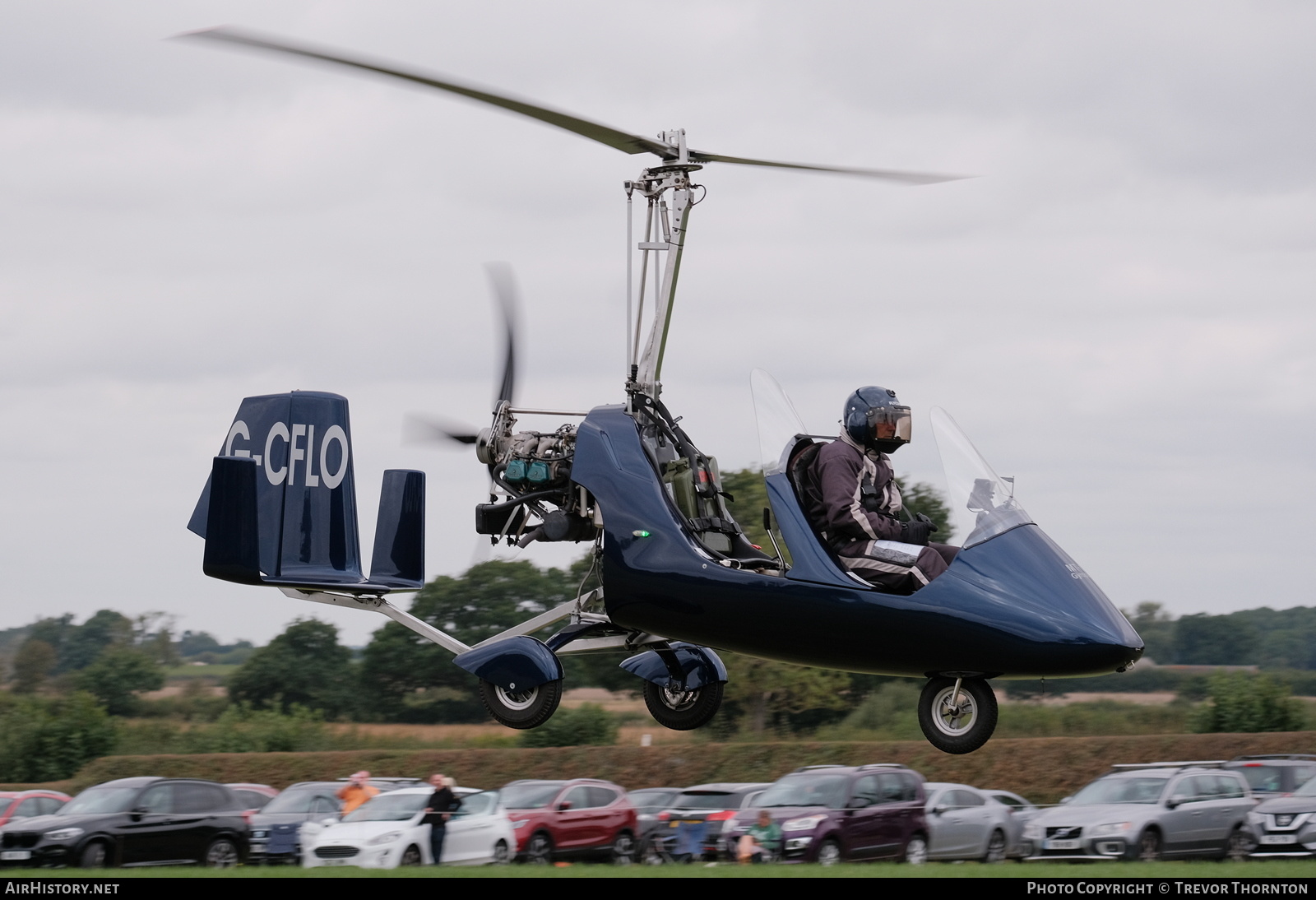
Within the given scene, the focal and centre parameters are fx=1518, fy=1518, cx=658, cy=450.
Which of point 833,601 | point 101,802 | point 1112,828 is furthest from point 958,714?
point 101,802

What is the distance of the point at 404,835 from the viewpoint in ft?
55.6

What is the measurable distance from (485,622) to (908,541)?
84.4 ft

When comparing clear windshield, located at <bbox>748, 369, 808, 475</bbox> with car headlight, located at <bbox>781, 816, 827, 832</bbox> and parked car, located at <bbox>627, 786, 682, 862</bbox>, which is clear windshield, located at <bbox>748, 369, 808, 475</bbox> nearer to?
car headlight, located at <bbox>781, 816, 827, 832</bbox>

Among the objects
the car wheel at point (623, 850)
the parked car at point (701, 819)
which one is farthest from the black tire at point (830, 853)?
the car wheel at point (623, 850)

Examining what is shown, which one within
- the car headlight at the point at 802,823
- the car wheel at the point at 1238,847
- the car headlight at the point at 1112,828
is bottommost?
the car wheel at the point at 1238,847

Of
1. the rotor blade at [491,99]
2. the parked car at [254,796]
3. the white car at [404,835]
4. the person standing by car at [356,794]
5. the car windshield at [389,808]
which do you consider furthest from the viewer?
the parked car at [254,796]

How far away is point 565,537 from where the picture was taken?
9.07 meters

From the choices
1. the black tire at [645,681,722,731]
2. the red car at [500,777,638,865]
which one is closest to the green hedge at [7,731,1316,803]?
the red car at [500,777,638,865]

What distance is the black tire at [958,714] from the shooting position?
7.75m

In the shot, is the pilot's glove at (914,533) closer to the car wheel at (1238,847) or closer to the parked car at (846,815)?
the parked car at (846,815)

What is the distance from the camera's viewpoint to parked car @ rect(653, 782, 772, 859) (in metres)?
18.0

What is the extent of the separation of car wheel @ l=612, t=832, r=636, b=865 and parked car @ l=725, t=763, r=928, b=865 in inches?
74.8

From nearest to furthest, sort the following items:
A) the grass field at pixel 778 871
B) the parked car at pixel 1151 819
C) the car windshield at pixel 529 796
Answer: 1. the grass field at pixel 778 871
2. the parked car at pixel 1151 819
3. the car windshield at pixel 529 796
